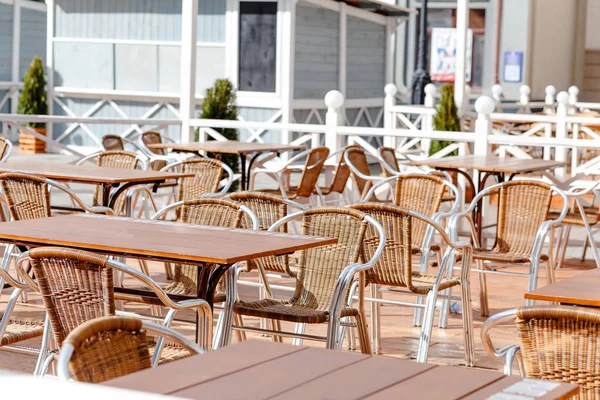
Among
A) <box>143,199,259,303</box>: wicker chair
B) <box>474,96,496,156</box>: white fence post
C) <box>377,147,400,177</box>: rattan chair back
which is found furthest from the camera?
<box>474,96,496,156</box>: white fence post

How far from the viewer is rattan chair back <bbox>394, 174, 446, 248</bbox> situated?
637 centimetres

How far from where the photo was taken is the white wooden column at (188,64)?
10438 mm

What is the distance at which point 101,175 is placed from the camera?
Result: 6.50 metres

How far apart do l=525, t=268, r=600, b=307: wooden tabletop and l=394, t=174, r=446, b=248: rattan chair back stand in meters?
2.61

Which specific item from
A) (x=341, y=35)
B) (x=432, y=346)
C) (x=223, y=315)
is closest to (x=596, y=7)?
(x=341, y=35)

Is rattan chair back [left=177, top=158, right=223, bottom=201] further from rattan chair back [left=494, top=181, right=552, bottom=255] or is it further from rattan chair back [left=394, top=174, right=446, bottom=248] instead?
rattan chair back [left=494, top=181, right=552, bottom=255]

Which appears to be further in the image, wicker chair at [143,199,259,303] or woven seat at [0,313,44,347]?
wicker chair at [143,199,259,303]

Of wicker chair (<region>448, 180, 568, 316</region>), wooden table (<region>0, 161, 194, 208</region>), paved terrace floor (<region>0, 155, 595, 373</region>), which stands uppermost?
wooden table (<region>0, 161, 194, 208</region>)

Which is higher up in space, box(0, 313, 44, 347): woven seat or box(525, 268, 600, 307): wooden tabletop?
box(525, 268, 600, 307): wooden tabletop

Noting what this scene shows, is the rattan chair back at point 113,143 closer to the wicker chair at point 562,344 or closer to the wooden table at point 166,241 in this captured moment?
the wooden table at point 166,241

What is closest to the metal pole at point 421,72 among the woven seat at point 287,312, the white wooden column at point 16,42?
the white wooden column at point 16,42

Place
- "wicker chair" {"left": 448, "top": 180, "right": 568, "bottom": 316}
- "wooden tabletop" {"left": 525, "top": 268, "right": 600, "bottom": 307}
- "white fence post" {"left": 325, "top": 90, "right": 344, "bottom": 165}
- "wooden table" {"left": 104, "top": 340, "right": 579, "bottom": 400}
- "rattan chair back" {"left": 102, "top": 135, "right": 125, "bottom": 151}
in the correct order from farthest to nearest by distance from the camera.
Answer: "white fence post" {"left": 325, "top": 90, "right": 344, "bottom": 165} → "rattan chair back" {"left": 102, "top": 135, "right": 125, "bottom": 151} → "wicker chair" {"left": 448, "top": 180, "right": 568, "bottom": 316} → "wooden tabletop" {"left": 525, "top": 268, "right": 600, "bottom": 307} → "wooden table" {"left": 104, "top": 340, "right": 579, "bottom": 400}

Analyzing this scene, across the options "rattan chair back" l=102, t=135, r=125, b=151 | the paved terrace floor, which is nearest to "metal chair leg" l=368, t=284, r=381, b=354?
the paved terrace floor

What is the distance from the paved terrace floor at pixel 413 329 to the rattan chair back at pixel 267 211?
0.58 meters
